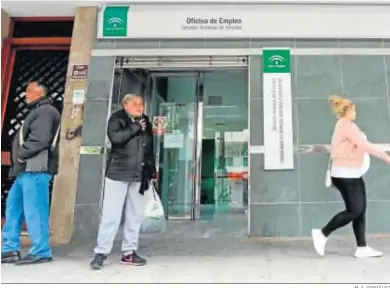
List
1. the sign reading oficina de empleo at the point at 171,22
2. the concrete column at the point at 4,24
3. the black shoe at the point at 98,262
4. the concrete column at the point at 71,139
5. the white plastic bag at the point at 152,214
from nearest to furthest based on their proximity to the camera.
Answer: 1. the black shoe at the point at 98,262
2. the white plastic bag at the point at 152,214
3. the concrete column at the point at 71,139
4. the sign reading oficina de empleo at the point at 171,22
5. the concrete column at the point at 4,24

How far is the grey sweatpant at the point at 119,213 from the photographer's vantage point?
2979mm

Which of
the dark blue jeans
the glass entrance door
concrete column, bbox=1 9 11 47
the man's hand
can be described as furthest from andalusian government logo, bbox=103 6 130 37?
the dark blue jeans

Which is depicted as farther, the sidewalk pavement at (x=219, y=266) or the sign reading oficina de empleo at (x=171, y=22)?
the sign reading oficina de empleo at (x=171, y=22)

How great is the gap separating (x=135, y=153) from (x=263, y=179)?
2024 mm

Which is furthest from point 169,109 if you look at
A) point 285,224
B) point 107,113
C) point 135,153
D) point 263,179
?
point 135,153

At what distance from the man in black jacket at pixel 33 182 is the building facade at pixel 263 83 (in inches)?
44.9

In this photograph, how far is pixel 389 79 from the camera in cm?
466

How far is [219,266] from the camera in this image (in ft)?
9.85

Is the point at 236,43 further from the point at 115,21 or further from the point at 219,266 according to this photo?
the point at 219,266

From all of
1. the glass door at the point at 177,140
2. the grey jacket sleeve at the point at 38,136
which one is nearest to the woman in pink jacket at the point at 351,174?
the grey jacket sleeve at the point at 38,136

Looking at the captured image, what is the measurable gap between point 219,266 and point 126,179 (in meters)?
1.04

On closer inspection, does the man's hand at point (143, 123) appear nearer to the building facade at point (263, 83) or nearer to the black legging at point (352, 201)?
the building facade at point (263, 83)

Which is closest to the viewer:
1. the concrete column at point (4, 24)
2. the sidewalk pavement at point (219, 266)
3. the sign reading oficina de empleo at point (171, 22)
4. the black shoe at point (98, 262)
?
the sidewalk pavement at point (219, 266)
